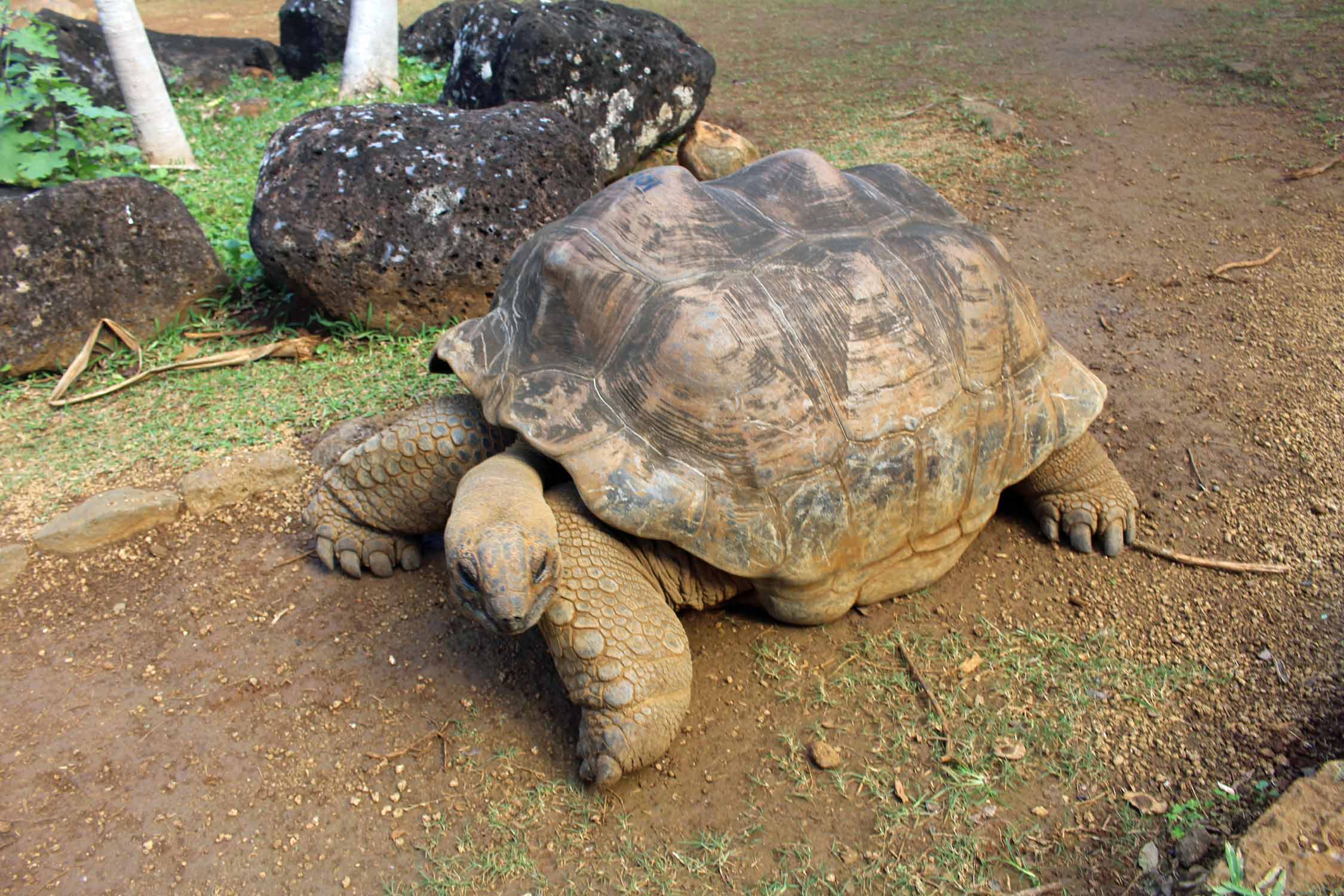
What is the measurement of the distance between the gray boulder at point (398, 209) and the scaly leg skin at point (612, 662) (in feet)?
6.61

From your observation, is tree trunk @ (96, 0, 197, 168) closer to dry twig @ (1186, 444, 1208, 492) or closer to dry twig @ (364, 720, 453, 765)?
dry twig @ (364, 720, 453, 765)

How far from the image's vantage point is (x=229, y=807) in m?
2.16

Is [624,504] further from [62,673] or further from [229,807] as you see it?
[62,673]

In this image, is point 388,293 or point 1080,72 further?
point 1080,72

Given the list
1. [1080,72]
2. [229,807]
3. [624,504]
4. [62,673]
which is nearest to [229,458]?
[62,673]

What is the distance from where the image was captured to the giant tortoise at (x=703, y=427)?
2.16 meters

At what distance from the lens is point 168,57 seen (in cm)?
759

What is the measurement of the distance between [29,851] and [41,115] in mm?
4058

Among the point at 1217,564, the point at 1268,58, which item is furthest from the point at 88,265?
the point at 1268,58

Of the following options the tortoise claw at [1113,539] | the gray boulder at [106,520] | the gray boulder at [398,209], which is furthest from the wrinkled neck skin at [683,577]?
the gray boulder at [398,209]

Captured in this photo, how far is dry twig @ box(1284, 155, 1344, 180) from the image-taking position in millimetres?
5320

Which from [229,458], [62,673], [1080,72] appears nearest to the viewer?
[62,673]

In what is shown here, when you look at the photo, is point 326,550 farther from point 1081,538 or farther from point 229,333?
point 1081,538

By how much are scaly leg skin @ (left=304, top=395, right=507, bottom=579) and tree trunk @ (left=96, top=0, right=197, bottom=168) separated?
12.9 ft
